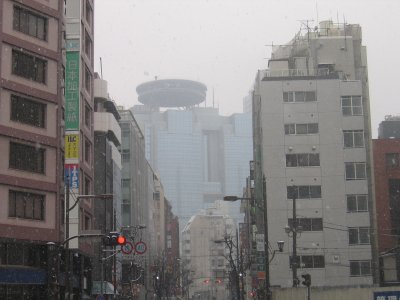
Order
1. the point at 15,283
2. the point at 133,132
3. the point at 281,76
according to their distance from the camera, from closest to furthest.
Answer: the point at 15,283
the point at 281,76
the point at 133,132

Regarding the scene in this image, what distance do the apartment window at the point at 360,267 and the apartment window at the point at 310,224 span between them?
4.70 meters

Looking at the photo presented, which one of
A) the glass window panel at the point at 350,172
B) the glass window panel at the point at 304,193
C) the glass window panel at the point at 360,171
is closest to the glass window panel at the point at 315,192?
the glass window panel at the point at 304,193

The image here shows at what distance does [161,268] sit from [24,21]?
61171mm

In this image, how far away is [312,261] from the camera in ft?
239

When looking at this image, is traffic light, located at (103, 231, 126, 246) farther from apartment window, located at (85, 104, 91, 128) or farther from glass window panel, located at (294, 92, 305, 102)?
glass window panel, located at (294, 92, 305, 102)

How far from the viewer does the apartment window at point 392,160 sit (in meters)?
76.8

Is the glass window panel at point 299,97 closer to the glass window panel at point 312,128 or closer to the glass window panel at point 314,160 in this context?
the glass window panel at point 312,128

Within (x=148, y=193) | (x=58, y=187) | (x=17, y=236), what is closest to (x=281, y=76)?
(x=58, y=187)

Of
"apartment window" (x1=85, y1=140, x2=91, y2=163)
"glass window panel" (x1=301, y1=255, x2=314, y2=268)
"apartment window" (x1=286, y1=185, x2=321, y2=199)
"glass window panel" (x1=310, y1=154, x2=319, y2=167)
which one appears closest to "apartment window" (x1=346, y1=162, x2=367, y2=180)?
"glass window panel" (x1=310, y1=154, x2=319, y2=167)

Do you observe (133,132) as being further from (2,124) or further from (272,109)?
(2,124)

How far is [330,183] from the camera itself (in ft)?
246

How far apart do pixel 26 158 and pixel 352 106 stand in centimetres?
4027

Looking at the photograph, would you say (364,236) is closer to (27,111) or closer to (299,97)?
(299,97)

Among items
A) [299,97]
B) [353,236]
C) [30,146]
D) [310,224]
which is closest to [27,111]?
[30,146]
